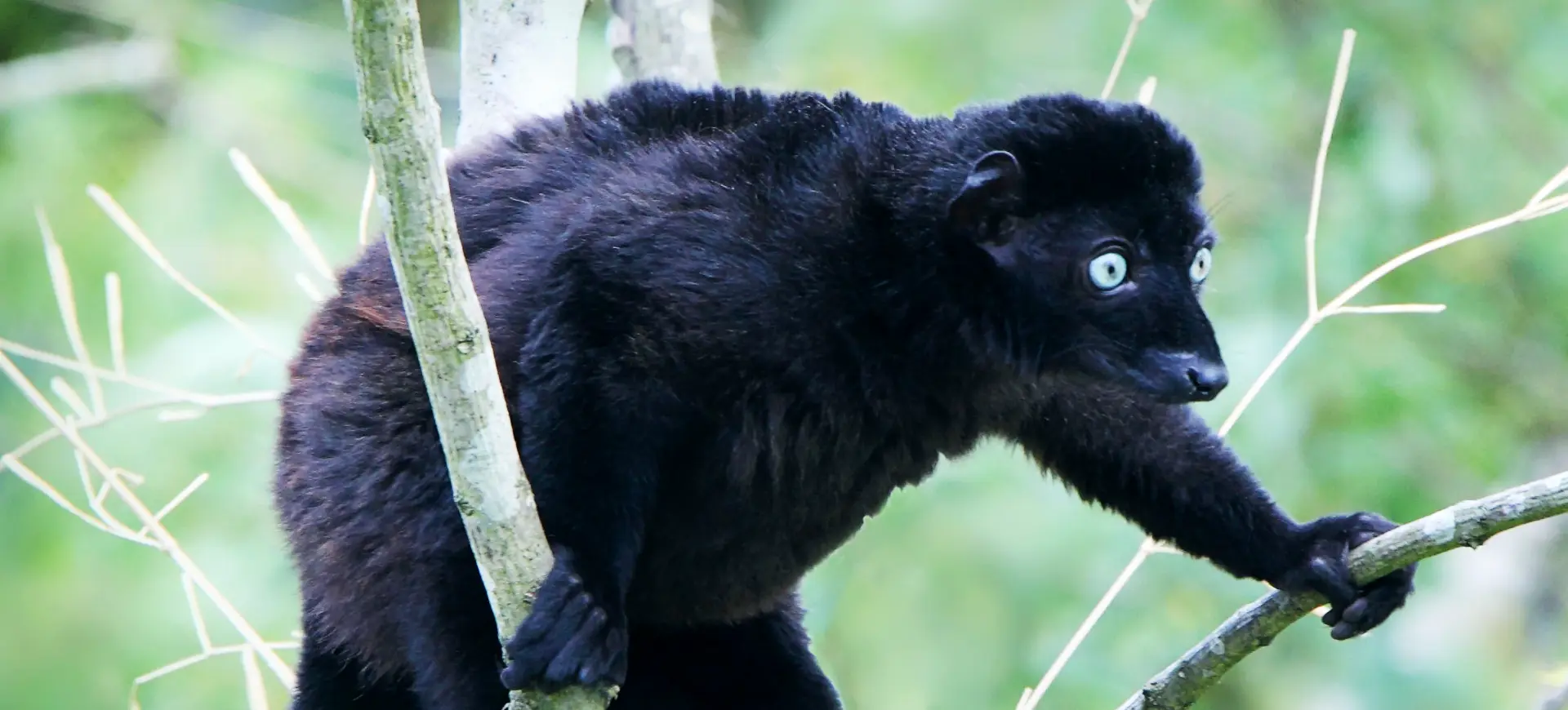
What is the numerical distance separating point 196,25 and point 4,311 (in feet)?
6.57

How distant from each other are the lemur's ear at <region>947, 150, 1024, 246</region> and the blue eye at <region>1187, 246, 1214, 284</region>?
0.38m

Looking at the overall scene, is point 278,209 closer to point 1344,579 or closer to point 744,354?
point 744,354

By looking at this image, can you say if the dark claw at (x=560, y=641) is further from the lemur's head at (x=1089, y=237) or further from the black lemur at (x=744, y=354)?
the lemur's head at (x=1089, y=237)

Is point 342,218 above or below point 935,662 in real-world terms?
above

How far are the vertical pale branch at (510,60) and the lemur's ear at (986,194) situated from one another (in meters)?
1.40

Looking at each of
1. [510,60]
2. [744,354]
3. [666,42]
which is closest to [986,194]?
[744,354]

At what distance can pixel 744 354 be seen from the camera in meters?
3.14

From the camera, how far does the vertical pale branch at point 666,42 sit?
4.63m

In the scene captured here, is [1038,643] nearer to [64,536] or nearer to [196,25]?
[64,536]

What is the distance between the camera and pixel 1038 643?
18.8ft

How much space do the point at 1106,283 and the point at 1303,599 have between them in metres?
0.73

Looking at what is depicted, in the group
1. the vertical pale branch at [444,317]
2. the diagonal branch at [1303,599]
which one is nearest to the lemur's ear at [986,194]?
the diagonal branch at [1303,599]

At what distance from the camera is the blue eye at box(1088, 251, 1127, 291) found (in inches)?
125

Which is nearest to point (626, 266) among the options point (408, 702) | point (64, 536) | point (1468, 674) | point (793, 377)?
point (793, 377)
